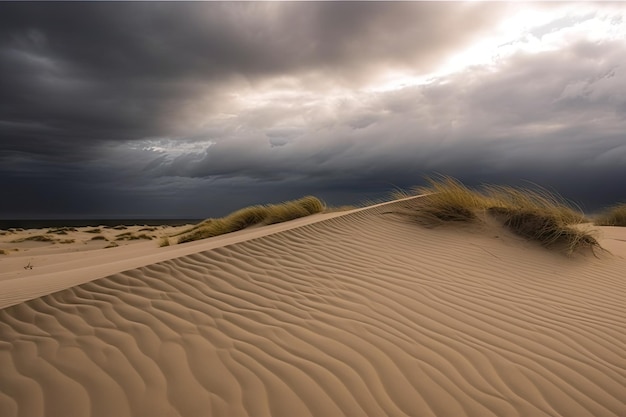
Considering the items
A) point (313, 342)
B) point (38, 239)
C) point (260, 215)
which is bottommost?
point (38, 239)

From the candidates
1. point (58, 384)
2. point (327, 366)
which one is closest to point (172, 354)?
point (58, 384)

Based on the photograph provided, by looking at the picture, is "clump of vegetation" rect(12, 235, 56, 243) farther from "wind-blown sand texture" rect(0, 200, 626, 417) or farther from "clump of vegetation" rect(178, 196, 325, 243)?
"wind-blown sand texture" rect(0, 200, 626, 417)

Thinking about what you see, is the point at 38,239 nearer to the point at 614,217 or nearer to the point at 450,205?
the point at 450,205

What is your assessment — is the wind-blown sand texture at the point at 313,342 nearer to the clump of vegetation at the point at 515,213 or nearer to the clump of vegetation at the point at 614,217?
the clump of vegetation at the point at 515,213

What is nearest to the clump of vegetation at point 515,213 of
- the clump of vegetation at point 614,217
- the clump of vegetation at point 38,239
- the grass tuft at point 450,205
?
the grass tuft at point 450,205

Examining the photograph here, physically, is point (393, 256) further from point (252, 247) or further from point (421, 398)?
point (421, 398)

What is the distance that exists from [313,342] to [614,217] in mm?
17066

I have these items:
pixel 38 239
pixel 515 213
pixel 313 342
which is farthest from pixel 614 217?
pixel 38 239

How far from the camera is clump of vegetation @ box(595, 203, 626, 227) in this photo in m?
15.3

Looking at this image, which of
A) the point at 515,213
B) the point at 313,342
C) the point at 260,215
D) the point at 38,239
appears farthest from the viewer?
the point at 38,239

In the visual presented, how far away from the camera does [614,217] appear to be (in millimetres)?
15555

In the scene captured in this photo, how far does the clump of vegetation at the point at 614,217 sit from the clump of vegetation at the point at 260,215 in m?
11.1

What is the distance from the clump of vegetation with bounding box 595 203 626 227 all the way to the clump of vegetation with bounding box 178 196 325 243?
11.1 m

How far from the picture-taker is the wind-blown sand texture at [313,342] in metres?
2.44
